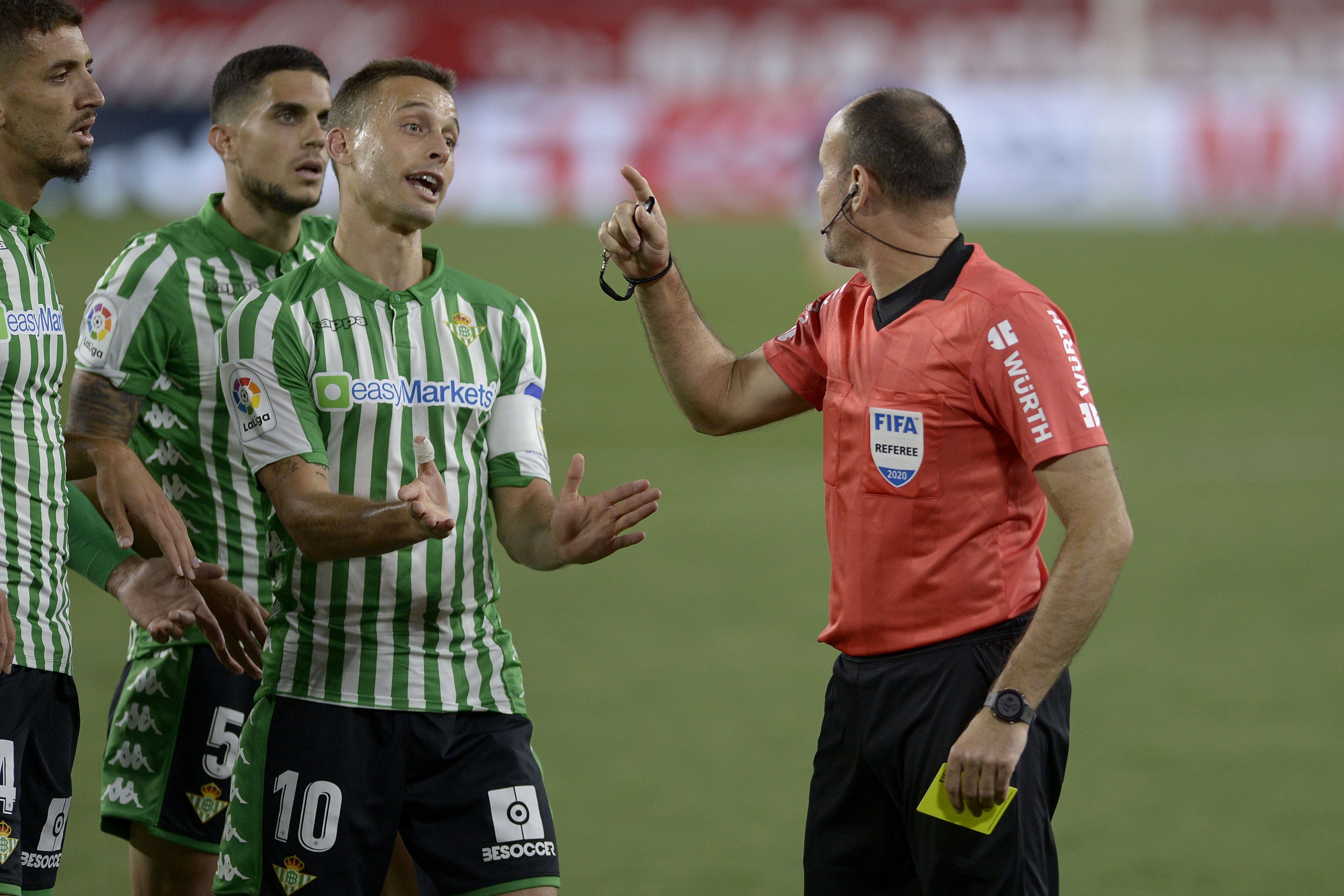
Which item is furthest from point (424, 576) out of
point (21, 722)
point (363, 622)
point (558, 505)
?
point (21, 722)

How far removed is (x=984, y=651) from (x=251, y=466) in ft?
5.39

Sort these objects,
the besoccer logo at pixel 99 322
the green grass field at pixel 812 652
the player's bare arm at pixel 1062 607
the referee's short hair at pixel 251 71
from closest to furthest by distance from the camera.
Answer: the player's bare arm at pixel 1062 607 < the besoccer logo at pixel 99 322 < the referee's short hair at pixel 251 71 < the green grass field at pixel 812 652

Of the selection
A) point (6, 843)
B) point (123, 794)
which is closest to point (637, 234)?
point (6, 843)

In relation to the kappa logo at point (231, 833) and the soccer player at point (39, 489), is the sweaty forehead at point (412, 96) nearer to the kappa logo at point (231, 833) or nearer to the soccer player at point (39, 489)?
the soccer player at point (39, 489)

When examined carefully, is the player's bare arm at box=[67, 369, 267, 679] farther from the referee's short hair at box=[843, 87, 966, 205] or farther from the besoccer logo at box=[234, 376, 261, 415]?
the referee's short hair at box=[843, 87, 966, 205]

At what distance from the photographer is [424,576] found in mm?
3617

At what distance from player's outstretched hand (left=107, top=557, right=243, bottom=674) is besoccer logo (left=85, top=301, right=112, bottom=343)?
27.5 inches

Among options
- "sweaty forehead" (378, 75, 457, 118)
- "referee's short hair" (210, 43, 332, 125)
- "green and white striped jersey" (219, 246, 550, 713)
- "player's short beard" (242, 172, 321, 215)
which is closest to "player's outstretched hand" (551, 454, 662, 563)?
"green and white striped jersey" (219, 246, 550, 713)

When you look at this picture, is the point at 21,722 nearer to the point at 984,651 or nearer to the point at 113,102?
the point at 984,651

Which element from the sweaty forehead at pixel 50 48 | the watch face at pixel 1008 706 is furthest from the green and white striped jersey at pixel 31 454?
the watch face at pixel 1008 706

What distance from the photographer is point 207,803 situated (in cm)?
427

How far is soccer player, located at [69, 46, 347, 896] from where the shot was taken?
4.14 meters

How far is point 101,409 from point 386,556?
0.98 meters

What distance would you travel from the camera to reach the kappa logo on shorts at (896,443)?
3.37 meters
